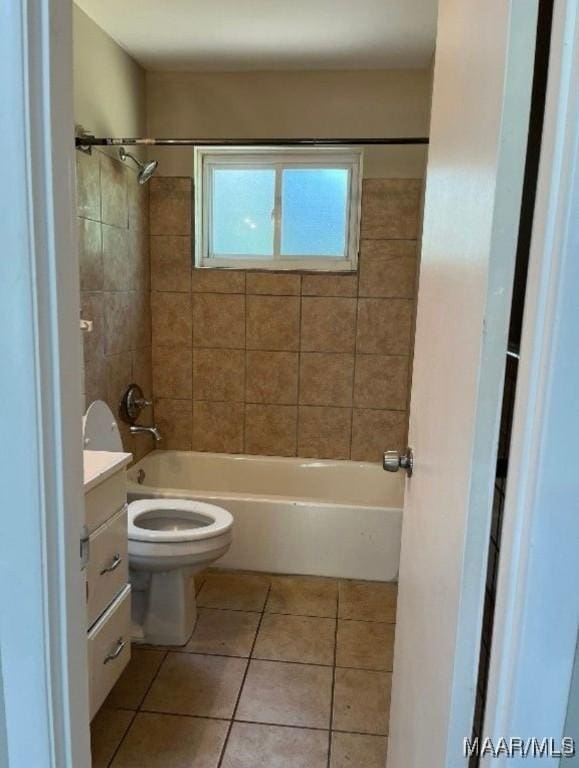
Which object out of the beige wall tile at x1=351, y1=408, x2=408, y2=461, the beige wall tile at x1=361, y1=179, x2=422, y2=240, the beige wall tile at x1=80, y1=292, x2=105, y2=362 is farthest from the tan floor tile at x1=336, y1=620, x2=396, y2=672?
the beige wall tile at x1=361, y1=179, x2=422, y2=240

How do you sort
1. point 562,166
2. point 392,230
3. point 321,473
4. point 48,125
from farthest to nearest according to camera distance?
1. point 321,473
2. point 392,230
3. point 48,125
4. point 562,166

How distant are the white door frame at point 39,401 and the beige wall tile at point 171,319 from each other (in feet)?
7.94

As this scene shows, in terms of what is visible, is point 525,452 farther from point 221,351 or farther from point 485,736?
point 221,351

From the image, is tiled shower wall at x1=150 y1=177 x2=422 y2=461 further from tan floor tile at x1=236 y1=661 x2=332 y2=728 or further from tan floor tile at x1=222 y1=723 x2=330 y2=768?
tan floor tile at x1=222 y1=723 x2=330 y2=768

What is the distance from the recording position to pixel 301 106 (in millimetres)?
2904

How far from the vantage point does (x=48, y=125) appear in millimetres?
663

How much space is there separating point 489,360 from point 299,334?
2.45 m

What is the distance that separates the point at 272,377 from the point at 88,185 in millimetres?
1374

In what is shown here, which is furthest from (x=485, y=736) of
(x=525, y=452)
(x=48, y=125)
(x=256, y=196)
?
(x=256, y=196)

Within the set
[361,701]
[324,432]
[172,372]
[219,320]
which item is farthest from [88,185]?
[361,701]

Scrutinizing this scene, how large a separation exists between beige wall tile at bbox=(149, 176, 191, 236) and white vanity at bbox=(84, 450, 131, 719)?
1.80m

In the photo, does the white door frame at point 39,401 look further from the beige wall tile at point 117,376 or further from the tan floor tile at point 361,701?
the beige wall tile at point 117,376

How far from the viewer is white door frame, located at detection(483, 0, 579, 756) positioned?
1.82ft

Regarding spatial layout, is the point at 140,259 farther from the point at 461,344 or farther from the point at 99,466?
the point at 461,344
